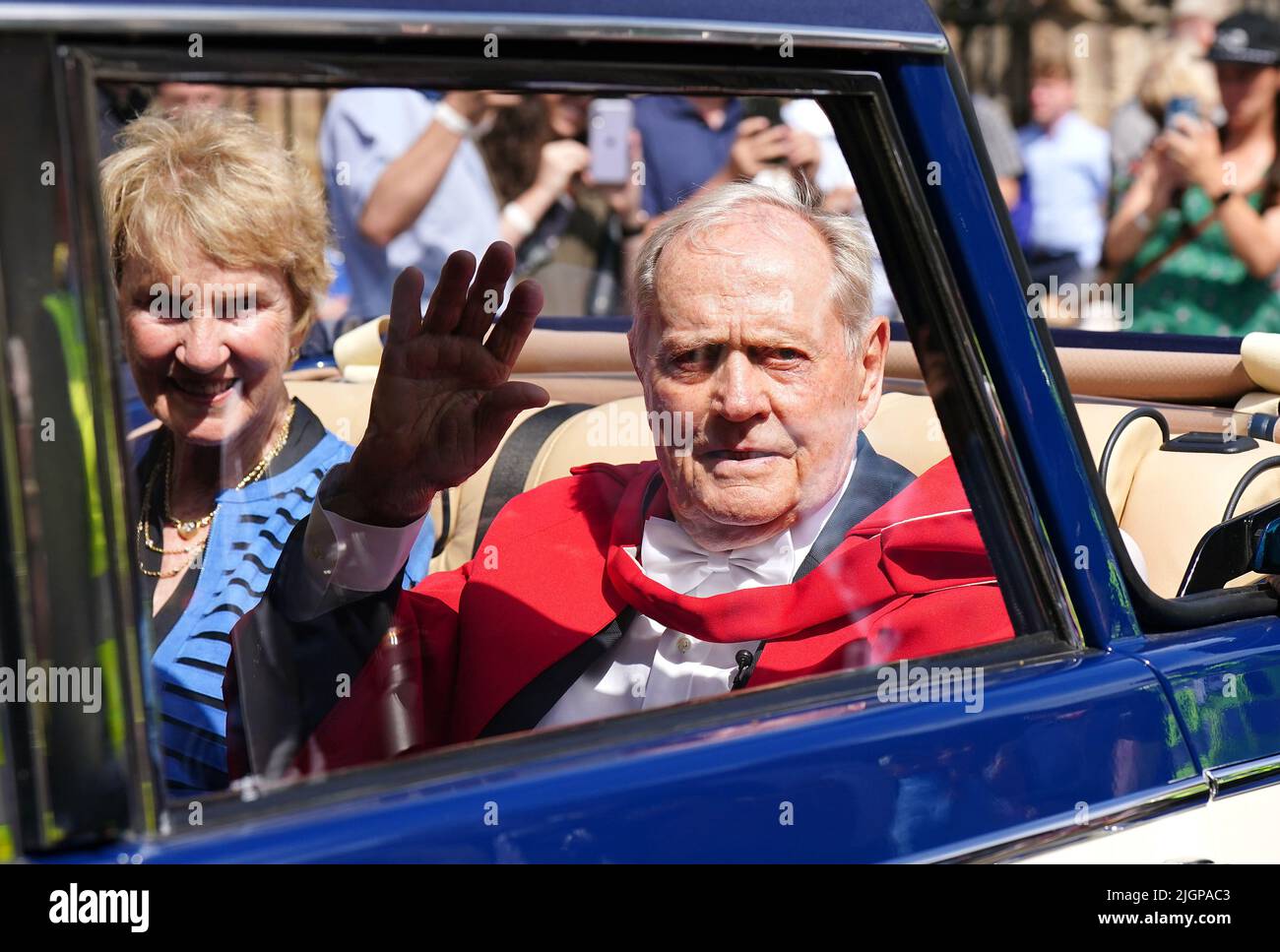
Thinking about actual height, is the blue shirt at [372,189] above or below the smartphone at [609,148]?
below

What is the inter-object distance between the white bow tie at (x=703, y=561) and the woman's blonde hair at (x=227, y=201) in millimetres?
797

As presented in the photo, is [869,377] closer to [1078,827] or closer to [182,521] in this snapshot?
[1078,827]

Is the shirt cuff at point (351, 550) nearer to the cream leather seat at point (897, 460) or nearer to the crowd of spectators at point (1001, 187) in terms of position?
the cream leather seat at point (897, 460)

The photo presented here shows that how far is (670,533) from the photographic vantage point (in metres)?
2.04

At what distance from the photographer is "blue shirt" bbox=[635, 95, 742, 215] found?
8.00ft

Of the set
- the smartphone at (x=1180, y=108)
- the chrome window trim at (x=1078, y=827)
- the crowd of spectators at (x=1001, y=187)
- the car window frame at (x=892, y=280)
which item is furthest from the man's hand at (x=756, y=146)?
the smartphone at (x=1180, y=108)

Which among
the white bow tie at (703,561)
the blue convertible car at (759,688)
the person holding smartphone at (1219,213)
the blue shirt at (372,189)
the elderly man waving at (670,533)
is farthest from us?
the person holding smartphone at (1219,213)

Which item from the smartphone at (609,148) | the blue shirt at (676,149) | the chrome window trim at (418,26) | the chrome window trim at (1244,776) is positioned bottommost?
the chrome window trim at (1244,776)

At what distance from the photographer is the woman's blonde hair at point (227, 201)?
7.09ft

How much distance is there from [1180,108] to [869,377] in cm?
A: 368

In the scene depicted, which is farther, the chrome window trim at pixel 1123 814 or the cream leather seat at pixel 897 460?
the cream leather seat at pixel 897 460

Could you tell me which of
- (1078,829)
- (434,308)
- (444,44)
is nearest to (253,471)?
(434,308)

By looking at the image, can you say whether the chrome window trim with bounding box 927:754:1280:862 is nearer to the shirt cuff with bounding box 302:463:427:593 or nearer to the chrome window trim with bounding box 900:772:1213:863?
the chrome window trim with bounding box 900:772:1213:863

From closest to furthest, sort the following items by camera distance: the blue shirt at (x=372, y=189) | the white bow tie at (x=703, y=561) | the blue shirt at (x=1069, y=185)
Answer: the white bow tie at (x=703, y=561) → the blue shirt at (x=372, y=189) → the blue shirt at (x=1069, y=185)
